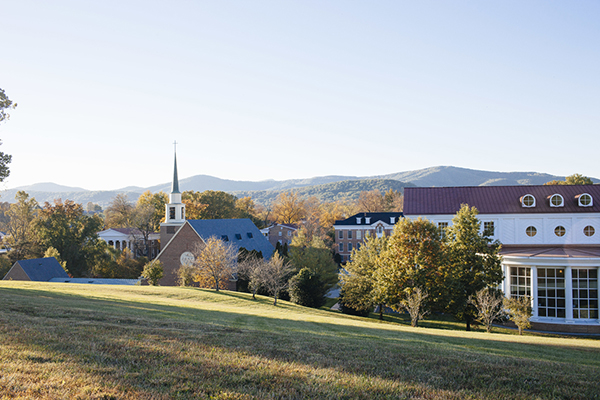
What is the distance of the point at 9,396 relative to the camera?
18.6 feet

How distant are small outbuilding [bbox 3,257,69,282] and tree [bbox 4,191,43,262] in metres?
14.7

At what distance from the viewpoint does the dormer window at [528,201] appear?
4032 centimetres

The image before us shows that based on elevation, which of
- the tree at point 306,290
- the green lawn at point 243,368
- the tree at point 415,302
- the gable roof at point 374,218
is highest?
the gable roof at point 374,218

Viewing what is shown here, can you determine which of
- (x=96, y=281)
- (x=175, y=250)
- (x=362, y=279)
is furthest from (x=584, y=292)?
(x=96, y=281)

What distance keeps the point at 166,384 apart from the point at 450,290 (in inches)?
929

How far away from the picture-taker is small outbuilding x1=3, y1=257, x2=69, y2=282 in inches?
1934

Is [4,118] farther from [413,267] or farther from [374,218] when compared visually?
[374,218]

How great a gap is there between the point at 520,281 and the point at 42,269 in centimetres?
5333

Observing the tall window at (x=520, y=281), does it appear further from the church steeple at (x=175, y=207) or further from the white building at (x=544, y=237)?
the church steeple at (x=175, y=207)

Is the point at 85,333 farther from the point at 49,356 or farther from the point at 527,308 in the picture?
the point at 527,308

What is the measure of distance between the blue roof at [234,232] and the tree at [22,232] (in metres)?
32.6

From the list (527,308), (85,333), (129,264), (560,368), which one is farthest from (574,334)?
(129,264)

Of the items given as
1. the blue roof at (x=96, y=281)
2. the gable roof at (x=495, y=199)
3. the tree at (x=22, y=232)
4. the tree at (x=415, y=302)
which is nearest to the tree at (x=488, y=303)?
the tree at (x=415, y=302)

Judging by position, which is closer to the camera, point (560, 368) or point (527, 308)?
point (560, 368)
